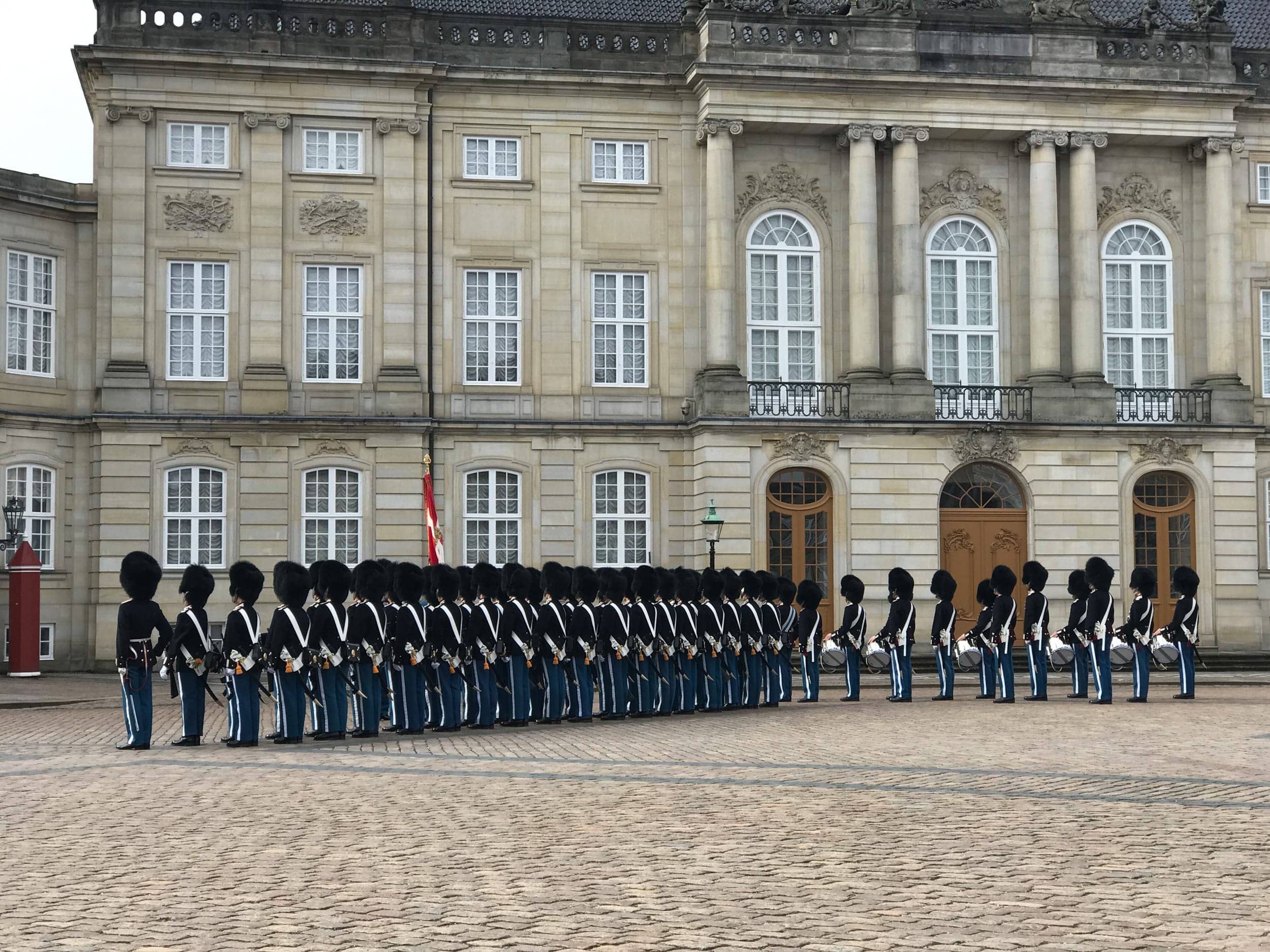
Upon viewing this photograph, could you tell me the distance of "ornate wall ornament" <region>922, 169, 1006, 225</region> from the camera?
3178cm

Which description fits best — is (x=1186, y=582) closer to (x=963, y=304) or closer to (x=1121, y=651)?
(x=1121, y=651)

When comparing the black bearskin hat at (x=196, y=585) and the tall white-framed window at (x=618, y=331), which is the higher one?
the tall white-framed window at (x=618, y=331)

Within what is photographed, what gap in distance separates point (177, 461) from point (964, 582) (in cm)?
1341

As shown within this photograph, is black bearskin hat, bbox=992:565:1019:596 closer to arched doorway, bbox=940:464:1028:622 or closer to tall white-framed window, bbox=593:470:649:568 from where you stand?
arched doorway, bbox=940:464:1028:622

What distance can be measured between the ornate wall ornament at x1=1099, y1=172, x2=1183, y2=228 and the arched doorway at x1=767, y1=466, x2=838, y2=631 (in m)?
7.34

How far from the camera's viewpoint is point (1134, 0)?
3506cm

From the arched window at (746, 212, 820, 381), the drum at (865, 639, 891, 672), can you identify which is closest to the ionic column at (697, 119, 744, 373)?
the arched window at (746, 212, 820, 381)

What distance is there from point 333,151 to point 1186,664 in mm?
16291

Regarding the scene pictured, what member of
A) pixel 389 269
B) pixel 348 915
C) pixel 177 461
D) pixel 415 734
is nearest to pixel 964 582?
pixel 389 269

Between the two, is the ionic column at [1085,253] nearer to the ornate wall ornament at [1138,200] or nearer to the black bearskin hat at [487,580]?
the ornate wall ornament at [1138,200]

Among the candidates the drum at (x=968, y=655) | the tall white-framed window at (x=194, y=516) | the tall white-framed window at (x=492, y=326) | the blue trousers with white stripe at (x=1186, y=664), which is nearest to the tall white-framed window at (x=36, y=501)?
the tall white-framed window at (x=194, y=516)

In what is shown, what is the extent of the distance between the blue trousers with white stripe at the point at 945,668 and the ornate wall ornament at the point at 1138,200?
41.2 ft

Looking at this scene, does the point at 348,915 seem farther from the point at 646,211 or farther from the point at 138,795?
the point at 646,211

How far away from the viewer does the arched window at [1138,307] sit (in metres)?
32.2
